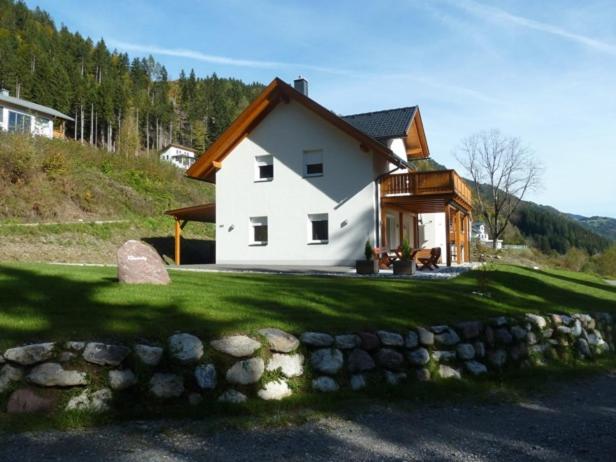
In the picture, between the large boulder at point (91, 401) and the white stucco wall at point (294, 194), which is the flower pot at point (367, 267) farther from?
the large boulder at point (91, 401)

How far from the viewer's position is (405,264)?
50.6 feet

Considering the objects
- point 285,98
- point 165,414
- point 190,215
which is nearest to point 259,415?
point 165,414

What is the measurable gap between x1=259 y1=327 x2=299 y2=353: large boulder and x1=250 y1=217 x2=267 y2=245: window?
16667 mm

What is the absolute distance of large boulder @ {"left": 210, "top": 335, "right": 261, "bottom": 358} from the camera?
5.34 metres

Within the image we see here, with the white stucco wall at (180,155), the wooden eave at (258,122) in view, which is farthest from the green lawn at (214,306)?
the white stucco wall at (180,155)

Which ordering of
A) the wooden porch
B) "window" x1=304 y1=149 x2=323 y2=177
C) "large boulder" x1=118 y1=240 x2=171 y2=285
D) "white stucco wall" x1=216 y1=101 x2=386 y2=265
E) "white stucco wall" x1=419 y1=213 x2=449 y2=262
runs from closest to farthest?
"large boulder" x1=118 y1=240 x2=171 y2=285 → the wooden porch → "white stucco wall" x1=216 y1=101 x2=386 y2=265 → "window" x1=304 y1=149 x2=323 y2=177 → "white stucco wall" x1=419 y1=213 x2=449 y2=262

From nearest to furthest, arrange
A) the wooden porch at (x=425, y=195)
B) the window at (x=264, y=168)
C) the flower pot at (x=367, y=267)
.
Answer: the flower pot at (x=367, y=267) → the wooden porch at (x=425, y=195) → the window at (x=264, y=168)

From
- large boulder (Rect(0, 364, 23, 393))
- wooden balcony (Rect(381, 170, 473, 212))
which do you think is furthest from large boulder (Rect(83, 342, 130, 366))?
wooden balcony (Rect(381, 170, 473, 212))

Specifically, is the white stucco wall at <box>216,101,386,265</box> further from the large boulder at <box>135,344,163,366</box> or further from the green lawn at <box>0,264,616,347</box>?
the large boulder at <box>135,344,163,366</box>

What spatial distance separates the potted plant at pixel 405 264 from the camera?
1534 cm

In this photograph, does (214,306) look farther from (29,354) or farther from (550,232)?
(550,232)

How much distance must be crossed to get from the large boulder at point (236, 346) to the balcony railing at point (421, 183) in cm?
1514

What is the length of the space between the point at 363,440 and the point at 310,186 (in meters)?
17.2

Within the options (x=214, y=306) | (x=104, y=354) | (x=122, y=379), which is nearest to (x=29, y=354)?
(x=104, y=354)
